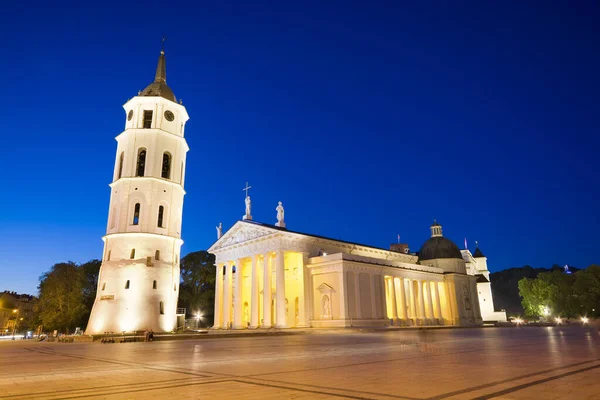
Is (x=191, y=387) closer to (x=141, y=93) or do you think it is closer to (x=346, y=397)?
(x=346, y=397)

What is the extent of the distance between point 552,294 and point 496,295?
362ft

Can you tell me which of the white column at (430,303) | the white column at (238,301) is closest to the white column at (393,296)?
the white column at (430,303)

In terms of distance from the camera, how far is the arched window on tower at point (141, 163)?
44500 mm

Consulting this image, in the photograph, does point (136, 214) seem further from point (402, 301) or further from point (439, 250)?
point (439, 250)

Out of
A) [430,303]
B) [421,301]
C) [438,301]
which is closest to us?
[421,301]

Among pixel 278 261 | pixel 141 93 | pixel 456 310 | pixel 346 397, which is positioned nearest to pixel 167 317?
pixel 278 261

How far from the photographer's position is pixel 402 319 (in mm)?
52500

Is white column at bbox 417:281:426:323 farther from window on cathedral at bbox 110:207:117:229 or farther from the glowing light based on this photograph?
the glowing light

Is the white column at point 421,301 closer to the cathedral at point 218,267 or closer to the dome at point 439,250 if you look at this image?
the cathedral at point 218,267

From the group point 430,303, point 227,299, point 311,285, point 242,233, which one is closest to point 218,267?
point 227,299

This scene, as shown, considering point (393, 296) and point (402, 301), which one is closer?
point (393, 296)

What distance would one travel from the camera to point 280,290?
1775 inches

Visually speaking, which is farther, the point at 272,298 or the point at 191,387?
the point at 272,298

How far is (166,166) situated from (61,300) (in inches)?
839
